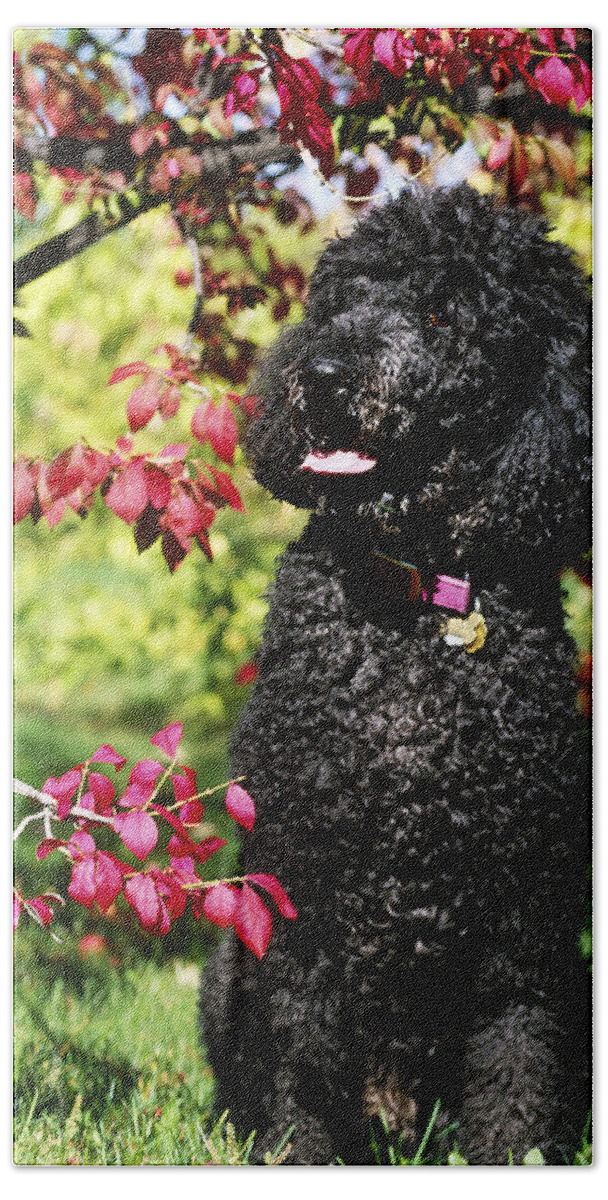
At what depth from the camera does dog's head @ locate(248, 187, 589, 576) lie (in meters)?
1.55

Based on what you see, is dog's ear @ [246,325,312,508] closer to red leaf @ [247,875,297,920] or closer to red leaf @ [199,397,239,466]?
red leaf @ [199,397,239,466]

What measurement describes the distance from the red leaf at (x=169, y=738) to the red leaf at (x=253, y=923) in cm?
29

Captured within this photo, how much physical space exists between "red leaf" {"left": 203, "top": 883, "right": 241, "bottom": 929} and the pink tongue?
0.76 m

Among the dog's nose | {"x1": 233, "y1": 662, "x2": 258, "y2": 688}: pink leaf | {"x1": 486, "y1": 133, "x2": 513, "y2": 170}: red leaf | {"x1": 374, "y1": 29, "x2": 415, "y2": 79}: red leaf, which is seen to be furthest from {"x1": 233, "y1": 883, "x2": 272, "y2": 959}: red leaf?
{"x1": 374, "y1": 29, "x2": 415, "y2": 79}: red leaf

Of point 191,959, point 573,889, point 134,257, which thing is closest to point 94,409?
point 134,257

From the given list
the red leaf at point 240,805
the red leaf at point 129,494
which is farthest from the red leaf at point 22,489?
the red leaf at point 240,805

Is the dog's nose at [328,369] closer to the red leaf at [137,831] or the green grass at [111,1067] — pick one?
the red leaf at [137,831]

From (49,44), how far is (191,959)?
1.70 metres

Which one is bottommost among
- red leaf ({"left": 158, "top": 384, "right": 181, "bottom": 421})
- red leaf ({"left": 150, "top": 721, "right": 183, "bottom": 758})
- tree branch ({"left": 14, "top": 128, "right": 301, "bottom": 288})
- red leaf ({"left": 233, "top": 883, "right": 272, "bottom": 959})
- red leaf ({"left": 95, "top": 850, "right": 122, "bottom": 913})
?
red leaf ({"left": 233, "top": 883, "right": 272, "bottom": 959})

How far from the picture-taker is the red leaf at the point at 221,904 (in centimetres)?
166

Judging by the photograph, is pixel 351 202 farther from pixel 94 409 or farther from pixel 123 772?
pixel 123 772

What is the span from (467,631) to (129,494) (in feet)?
2.15

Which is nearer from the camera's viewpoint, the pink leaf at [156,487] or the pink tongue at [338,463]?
the pink tongue at [338,463]

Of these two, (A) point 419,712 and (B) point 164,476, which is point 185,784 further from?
(B) point 164,476
